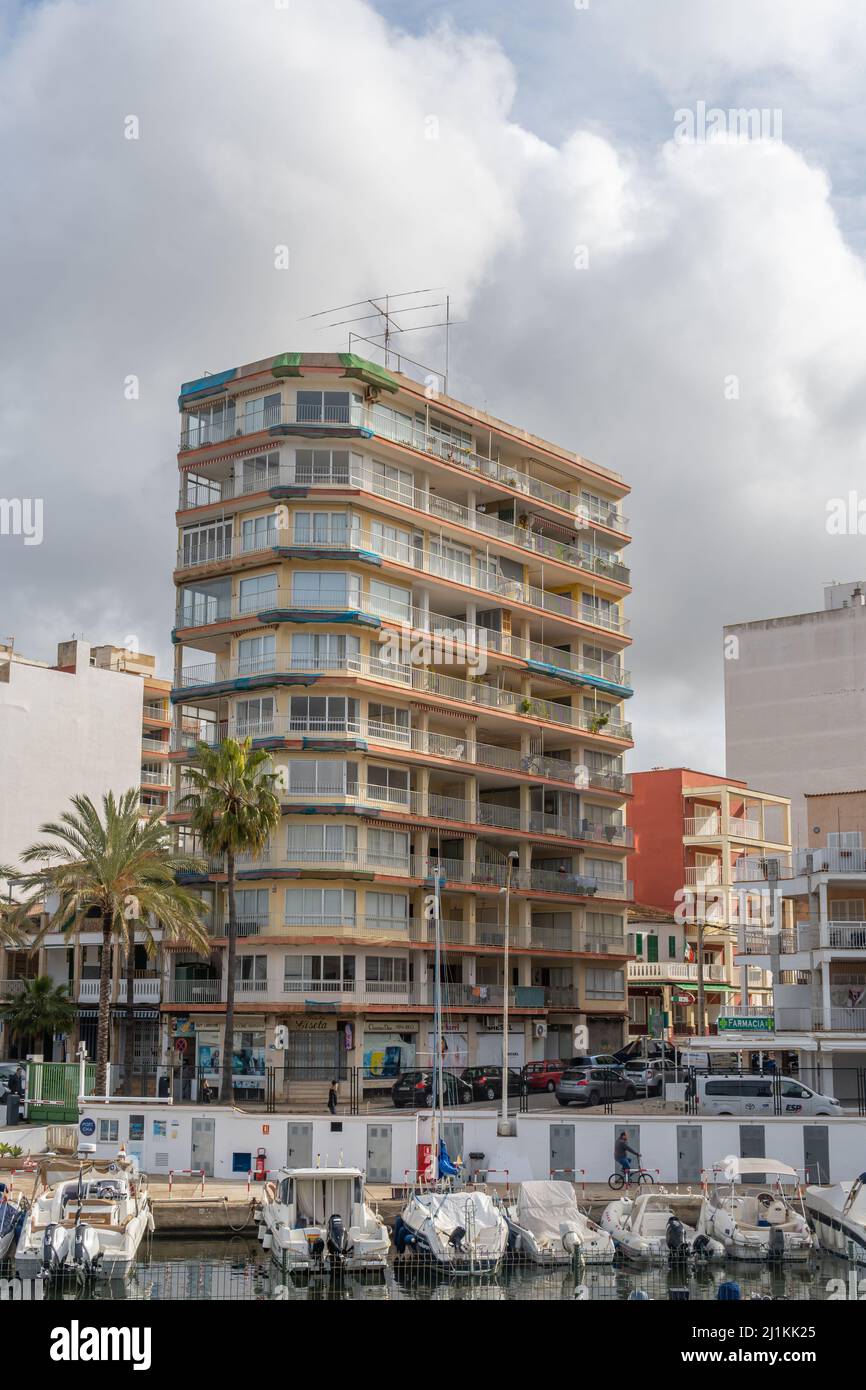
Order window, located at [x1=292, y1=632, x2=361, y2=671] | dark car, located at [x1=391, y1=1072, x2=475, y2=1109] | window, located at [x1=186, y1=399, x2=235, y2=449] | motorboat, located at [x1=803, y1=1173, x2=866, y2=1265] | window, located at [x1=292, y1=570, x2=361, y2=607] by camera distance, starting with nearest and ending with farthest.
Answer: motorboat, located at [x1=803, y1=1173, x2=866, y2=1265]
dark car, located at [x1=391, y1=1072, x2=475, y2=1109]
window, located at [x1=292, y1=632, x2=361, y2=671]
window, located at [x1=292, y1=570, x2=361, y2=607]
window, located at [x1=186, y1=399, x2=235, y2=449]

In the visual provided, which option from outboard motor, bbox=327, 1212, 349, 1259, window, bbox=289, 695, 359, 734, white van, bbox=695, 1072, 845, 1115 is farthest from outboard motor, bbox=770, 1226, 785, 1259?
window, bbox=289, 695, 359, 734

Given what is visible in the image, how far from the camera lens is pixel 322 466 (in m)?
74.1

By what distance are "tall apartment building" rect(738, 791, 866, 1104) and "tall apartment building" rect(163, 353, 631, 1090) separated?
14.8 m

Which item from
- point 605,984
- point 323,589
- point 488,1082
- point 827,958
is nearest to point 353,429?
point 323,589

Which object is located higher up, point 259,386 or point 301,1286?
point 259,386

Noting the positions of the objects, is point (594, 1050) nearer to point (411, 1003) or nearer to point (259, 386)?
point (411, 1003)

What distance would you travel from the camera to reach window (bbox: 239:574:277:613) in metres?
72.8

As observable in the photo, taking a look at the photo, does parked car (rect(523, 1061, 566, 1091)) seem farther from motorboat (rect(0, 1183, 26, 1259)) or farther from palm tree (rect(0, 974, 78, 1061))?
motorboat (rect(0, 1183, 26, 1259))

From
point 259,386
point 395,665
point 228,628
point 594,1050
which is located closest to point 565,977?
point 594,1050

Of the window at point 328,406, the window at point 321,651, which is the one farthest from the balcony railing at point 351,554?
the window at point 328,406

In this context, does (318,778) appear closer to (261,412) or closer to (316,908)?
(316,908)
